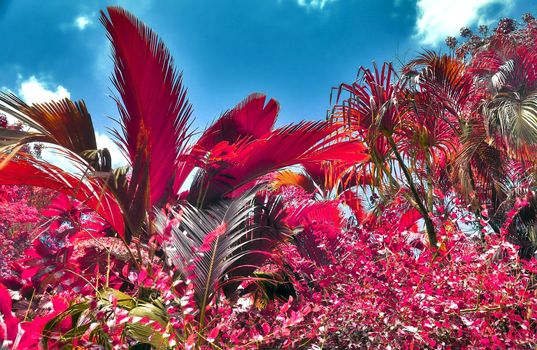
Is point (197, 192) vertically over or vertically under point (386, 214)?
over

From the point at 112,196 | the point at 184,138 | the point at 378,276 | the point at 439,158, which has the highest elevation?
the point at 439,158

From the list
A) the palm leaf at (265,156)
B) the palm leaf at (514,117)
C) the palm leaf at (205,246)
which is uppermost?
the palm leaf at (514,117)

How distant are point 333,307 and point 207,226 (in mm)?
1015

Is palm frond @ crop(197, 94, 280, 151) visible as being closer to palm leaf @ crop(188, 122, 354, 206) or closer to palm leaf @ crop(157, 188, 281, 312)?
palm leaf @ crop(188, 122, 354, 206)

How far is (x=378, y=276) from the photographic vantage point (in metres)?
2.84

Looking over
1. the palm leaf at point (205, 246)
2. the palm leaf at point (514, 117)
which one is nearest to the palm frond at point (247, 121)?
the palm leaf at point (205, 246)

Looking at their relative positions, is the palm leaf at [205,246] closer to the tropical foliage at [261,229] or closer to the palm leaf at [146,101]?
the tropical foliage at [261,229]

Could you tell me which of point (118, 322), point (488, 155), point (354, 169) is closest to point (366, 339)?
point (118, 322)

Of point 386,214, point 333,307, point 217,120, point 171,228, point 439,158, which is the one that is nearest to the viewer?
point 333,307

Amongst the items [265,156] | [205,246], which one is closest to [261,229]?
[265,156]

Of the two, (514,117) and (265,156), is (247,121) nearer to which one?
(265,156)

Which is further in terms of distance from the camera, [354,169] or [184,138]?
[354,169]

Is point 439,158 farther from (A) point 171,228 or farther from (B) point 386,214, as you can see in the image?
(A) point 171,228

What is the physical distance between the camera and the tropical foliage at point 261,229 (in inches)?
94.0
